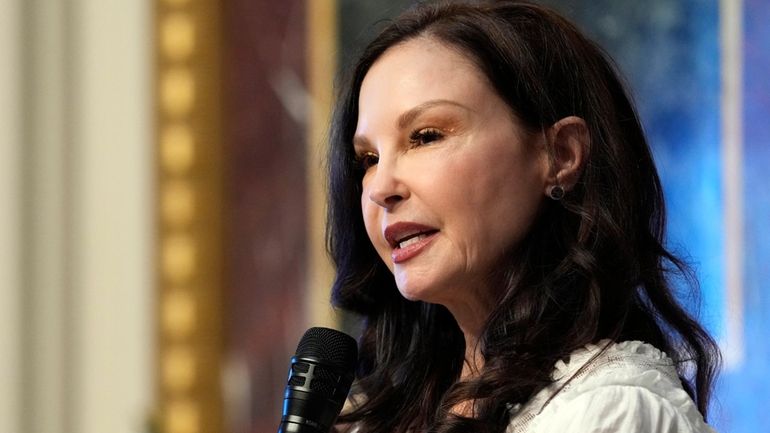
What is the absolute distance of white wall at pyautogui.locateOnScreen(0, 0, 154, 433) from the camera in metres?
3.17

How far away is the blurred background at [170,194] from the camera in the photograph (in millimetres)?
2994

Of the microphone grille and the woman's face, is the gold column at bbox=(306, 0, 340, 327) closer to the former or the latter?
the woman's face

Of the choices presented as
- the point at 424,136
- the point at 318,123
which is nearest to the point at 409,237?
the point at 424,136

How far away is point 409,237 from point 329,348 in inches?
7.8

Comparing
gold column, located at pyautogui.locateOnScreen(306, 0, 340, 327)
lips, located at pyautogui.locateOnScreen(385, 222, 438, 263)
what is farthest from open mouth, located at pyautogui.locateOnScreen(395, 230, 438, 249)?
gold column, located at pyautogui.locateOnScreen(306, 0, 340, 327)

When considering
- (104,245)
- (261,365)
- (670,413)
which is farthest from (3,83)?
(670,413)

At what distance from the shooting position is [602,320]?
155cm

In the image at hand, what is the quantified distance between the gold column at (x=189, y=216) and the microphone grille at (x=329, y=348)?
1583 mm

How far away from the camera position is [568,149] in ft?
5.32

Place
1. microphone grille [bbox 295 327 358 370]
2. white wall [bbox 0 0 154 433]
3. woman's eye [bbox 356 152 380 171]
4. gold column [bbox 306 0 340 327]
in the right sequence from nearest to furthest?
microphone grille [bbox 295 327 358 370]
woman's eye [bbox 356 152 380 171]
gold column [bbox 306 0 340 327]
white wall [bbox 0 0 154 433]

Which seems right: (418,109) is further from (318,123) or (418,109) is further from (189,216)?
(189,216)

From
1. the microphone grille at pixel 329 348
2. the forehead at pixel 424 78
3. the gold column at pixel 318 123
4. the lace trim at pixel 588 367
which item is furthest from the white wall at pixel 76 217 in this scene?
the lace trim at pixel 588 367

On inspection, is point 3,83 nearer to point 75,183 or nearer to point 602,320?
point 75,183

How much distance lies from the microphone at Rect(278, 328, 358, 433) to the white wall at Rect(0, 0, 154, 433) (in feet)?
→ 5.72
